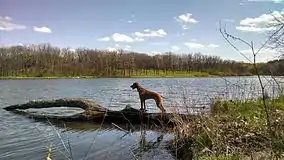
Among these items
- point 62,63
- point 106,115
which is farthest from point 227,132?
point 62,63

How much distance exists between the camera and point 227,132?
28.7 ft

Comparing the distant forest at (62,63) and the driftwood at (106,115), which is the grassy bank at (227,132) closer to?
the driftwood at (106,115)

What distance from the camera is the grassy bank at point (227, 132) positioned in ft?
22.2

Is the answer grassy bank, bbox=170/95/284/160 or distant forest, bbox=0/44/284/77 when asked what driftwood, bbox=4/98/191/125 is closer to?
grassy bank, bbox=170/95/284/160

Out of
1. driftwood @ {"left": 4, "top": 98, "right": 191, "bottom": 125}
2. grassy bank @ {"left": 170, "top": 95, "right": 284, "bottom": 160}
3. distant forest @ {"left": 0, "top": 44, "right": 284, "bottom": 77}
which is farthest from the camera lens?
distant forest @ {"left": 0, "top": 44, "right": 284, "bottom": 77}

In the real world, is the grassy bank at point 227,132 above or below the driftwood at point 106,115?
above

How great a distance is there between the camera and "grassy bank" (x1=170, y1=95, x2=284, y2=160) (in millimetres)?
6774

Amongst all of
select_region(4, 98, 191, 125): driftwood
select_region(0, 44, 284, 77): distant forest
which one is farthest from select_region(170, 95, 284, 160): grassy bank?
select_region(0, 44, 284, 77): distant forest

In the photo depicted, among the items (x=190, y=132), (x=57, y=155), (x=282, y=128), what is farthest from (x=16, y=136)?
(x=282, y=128)

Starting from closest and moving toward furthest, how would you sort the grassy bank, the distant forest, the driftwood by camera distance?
the grassy bank
the driftwood
the distant forest

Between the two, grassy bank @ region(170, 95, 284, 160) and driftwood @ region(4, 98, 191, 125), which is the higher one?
grassy bank @ region(170, 95, 284, 160)

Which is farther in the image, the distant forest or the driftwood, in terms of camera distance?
the distant forest

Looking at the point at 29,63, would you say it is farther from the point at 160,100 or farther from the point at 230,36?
the point at 230,36

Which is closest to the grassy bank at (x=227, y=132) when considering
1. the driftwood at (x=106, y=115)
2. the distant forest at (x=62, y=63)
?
the driftwood at (x=106, y=115)
